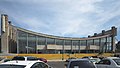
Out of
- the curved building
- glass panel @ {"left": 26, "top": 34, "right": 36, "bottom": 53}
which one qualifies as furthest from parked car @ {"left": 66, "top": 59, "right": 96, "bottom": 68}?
glass panel @ {"left": 26, "top": 34, "right": 36, "bottom": 53}

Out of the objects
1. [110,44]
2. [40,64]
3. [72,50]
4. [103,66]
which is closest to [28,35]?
[72,50]

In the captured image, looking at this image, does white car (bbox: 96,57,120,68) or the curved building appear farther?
the curved building

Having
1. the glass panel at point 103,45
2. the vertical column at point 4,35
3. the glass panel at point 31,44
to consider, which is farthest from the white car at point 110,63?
the glass panel at point 103,45

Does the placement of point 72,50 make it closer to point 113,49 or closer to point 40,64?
point 113,49

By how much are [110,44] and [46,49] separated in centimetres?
3127

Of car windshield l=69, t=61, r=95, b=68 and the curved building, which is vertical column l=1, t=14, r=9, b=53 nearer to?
the curved building

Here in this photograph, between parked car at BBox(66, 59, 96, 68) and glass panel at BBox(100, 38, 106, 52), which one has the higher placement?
parked car at BBox(66, 59, 96, 68)

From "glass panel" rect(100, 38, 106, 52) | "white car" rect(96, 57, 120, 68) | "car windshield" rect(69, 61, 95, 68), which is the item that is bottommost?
"glass panel" rect(100, 38, 106, 52)

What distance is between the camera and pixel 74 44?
108438 millimetres

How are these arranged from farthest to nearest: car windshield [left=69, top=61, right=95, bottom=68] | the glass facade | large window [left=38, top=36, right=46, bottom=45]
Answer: large window [left=38, top=36, right=46, bottom=45]
the glass facade
car windshield [left=69, top=61, right=95, bottom=68]

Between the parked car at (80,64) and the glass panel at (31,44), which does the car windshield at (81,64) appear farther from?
the glass panel at (31,44)

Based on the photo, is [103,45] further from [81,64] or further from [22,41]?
[81,64]

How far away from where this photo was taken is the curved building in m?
88.5

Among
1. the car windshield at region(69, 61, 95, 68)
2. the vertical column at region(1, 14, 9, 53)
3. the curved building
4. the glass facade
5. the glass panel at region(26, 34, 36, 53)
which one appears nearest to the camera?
the car windshield at region(69, 61, 95, 68)
